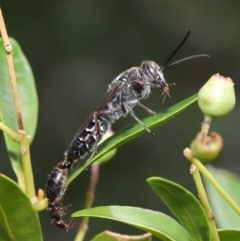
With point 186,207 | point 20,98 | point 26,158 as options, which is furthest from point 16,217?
point 20,98

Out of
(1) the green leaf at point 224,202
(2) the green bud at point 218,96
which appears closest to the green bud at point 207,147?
(2) the green bud at point 218,96

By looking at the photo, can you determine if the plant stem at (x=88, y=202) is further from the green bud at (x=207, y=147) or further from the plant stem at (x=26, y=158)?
the green bud at (x=207, y=147)

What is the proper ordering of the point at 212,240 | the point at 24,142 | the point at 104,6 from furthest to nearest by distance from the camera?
the point at 104,6 < the point at 24,142 < the point at 212,240

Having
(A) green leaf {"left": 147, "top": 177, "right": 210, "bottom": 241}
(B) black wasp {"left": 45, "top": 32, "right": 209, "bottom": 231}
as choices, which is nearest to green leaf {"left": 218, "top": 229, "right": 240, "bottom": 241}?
(A) green leaf {"left": 147, "top": 177, "right": 210, "bottom": 241}

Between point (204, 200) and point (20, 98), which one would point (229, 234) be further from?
point (20, 98)

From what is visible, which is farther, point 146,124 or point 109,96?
point 109,96

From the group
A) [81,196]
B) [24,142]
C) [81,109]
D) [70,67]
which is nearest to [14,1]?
[70,67]

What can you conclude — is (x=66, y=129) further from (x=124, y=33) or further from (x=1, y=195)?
(x=1, y=195)
